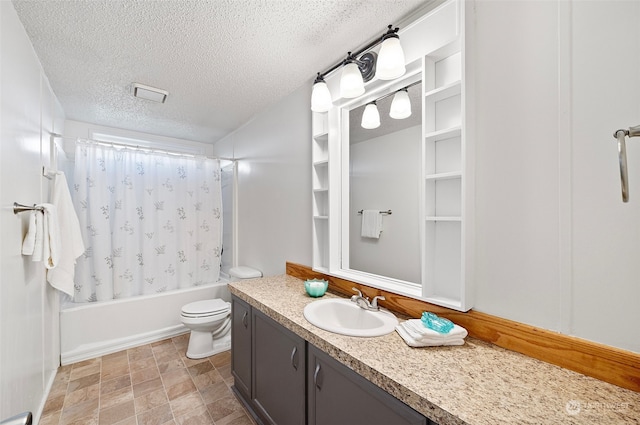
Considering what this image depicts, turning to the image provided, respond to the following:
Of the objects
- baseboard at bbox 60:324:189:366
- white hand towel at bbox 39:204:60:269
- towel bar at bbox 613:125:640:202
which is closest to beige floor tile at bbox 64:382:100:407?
baseboard at bbox 60:324:189:366

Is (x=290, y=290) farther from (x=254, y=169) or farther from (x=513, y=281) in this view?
(x=254, y=169)

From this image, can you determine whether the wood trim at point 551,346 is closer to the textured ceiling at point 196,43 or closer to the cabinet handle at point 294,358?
the cabinet handle at point 294,358

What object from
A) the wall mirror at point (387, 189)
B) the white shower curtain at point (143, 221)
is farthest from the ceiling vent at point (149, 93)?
the wall mirror at point (387, 189)

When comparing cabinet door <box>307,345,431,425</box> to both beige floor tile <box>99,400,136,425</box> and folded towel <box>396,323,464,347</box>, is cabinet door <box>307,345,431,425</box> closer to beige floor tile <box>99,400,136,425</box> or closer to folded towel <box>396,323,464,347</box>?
folded towel <box>396,323,464,347</box>

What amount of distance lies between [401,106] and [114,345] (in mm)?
3237

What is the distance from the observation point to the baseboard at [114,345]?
2.36 meters

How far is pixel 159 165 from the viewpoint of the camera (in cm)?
294

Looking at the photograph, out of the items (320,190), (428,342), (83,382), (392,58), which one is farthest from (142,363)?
(392,58)

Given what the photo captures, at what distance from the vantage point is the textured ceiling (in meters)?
1.39

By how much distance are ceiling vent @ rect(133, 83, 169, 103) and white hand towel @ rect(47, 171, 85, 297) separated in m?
0.90

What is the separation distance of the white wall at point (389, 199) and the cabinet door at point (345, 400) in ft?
2.15

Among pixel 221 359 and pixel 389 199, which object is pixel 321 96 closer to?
pixel 389 199

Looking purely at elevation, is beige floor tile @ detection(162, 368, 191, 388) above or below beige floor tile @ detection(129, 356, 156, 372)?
above

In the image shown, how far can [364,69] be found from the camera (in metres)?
1.60
